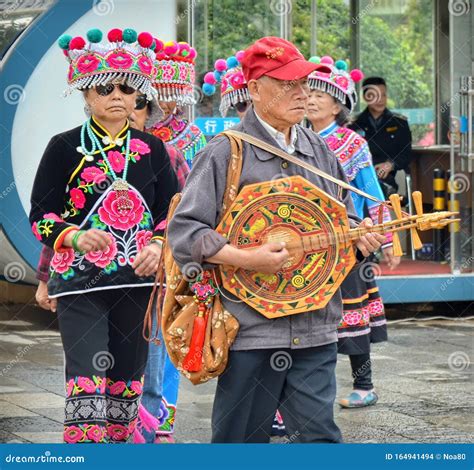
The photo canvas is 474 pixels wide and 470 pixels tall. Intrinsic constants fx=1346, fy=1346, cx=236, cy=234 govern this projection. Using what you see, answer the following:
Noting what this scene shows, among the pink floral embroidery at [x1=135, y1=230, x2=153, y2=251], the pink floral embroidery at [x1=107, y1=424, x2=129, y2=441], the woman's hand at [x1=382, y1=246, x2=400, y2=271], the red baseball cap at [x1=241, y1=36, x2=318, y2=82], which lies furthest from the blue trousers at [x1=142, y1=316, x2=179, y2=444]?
the red baseball cap at [x1=241, y1=36, x2=318, y2=82]

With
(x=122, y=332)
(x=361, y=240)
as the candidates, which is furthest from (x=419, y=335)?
(x=361, y=240)

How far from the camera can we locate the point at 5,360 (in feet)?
30.0

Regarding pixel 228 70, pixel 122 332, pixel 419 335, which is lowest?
pixel 419 335

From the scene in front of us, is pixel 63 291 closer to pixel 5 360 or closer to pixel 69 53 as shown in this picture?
pixel 69 53

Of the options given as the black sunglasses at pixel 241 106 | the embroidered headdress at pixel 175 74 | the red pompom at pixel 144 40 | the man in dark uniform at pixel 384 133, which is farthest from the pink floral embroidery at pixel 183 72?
the man in dark uniform at pixel 384 133

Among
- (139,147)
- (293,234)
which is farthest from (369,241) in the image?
(139,147)

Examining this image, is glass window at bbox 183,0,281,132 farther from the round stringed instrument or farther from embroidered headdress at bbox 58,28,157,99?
the round stringed instrument

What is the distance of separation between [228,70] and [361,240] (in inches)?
111

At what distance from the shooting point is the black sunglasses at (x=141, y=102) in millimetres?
6285

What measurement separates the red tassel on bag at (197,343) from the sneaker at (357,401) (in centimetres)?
312

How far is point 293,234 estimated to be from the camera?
4387 millimetres

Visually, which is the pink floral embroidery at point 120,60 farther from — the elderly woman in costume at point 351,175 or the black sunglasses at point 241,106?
the elderly woman in costume at point 351,175

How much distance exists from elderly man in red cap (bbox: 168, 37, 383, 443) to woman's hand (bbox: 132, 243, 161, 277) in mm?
968

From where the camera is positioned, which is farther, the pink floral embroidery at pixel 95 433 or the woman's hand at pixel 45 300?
the woman's hand at pixel 45 300
